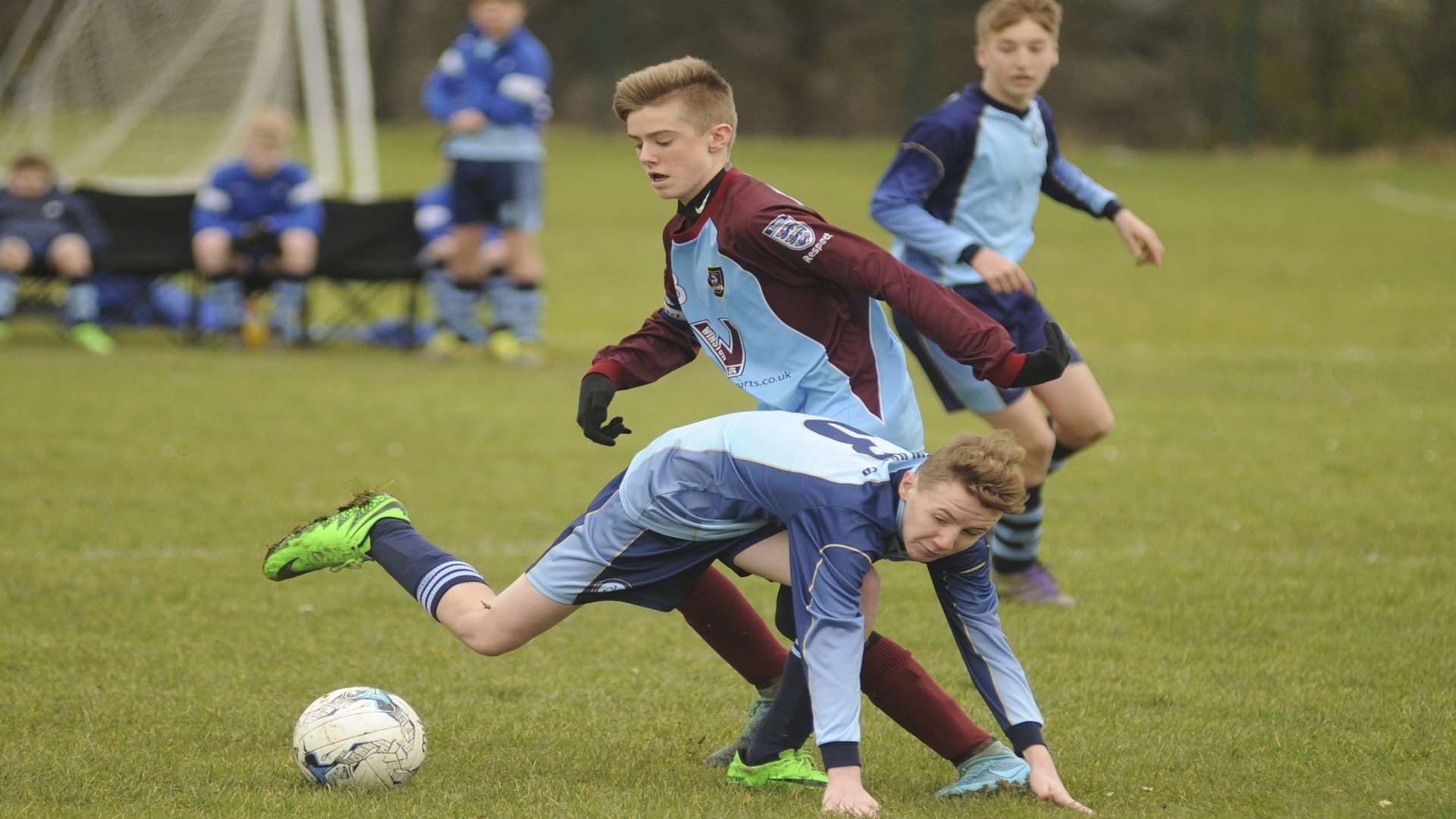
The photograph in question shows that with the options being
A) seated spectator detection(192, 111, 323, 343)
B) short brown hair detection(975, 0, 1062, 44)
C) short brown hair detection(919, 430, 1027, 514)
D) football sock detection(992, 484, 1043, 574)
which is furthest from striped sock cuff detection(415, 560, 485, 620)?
seated spectator detection(192, 111, 323, 343)

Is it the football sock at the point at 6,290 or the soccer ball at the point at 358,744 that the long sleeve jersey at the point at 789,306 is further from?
the football sock at the point at 6,290

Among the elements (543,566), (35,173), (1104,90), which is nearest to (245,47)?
(35,173)

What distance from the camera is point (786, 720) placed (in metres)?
3.84

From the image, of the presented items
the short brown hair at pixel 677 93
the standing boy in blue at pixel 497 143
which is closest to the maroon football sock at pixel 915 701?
the short brown hair at pixel 677 93

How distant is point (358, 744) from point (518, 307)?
24.9 feet

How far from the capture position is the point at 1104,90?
2861 centimetres

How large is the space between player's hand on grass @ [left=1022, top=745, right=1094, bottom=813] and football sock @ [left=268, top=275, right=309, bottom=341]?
8.69 metres

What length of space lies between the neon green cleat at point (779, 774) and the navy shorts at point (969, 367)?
177 centimetres

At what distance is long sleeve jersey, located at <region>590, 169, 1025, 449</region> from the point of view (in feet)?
12.5

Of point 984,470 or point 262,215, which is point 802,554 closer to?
point 984,470

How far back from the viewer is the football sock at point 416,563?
4109 millimetres

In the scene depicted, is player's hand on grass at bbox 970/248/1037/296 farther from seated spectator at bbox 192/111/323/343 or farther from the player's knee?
seated spectator at bbox 192/111/323/343

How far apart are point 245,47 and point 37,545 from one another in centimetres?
1158

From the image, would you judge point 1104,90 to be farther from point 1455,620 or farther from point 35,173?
point 1455,620
